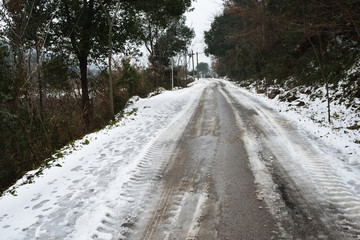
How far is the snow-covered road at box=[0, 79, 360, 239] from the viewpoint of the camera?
2548 mm

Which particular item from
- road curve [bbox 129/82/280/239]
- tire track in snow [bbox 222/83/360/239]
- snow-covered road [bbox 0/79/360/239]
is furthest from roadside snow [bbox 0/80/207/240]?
tire track in snow [bbox 222/83/360/239]

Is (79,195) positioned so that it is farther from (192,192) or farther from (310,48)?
(310,48)

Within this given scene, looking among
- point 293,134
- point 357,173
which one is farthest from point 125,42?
point 357,173

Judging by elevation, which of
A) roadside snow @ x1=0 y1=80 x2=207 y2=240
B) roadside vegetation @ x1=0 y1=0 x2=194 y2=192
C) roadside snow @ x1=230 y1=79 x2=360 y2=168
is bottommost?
roadside snow @ x1=0 y1=80 x2=207 y2=240

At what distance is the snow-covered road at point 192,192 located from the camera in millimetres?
2548

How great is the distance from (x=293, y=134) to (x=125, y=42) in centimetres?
944

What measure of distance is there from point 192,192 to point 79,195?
1812 mm

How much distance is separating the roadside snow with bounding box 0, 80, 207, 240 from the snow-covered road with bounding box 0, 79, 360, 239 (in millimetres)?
16

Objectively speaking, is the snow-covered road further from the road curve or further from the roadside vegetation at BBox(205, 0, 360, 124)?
the roadside vegetation at BBox(205, 0, 360, 124)

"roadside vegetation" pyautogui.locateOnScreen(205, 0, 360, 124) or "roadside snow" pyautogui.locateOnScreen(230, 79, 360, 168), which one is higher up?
"roadside vegetation" pyautogui.locateOnScreen(205, 0, 360, 124)

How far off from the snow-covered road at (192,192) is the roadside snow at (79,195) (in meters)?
0.02

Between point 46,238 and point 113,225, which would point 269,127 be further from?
point 46,238

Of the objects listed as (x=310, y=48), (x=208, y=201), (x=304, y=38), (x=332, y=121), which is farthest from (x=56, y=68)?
(x=310, y=48)

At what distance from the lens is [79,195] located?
3.40 metres
